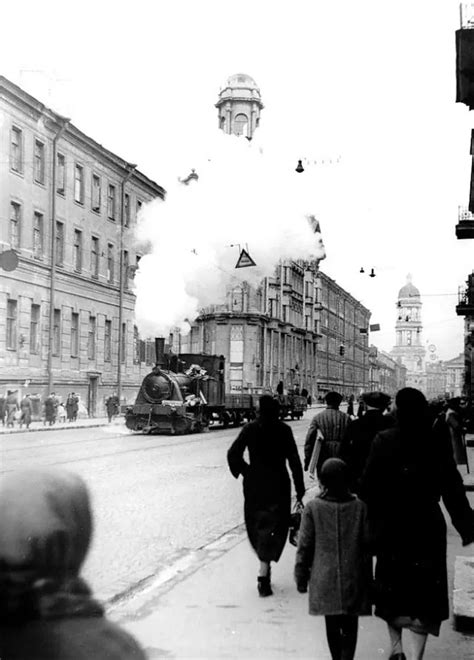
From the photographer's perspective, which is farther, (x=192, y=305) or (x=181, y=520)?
(x=192, y=305)

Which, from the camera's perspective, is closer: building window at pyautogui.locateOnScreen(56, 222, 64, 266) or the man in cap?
the man in cap

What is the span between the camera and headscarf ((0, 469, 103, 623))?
6223 mm

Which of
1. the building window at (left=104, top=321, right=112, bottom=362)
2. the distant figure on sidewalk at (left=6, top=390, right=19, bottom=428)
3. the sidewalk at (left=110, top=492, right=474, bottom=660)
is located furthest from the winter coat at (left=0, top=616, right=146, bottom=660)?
the building window at (left=104, top=321, right=112, bottom=362)

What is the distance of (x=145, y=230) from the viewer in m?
39.6

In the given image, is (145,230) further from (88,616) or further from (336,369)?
(336,369)

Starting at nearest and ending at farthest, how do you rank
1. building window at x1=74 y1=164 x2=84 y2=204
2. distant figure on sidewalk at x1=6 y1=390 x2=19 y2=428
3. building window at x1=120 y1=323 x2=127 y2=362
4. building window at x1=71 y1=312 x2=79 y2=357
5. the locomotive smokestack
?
distant figure on sidewalk at x1=6 y1=390 x2=19 y2=428 → the locomotive smokestack → building window at x1=74 y1=164 x2=84 y2=204 → building window at x1=71 y1=312 x2=79 y2=357 → building window at x1=120 y1=323 x2=127 y2=362

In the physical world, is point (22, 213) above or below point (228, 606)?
above

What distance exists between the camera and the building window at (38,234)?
30398 mm

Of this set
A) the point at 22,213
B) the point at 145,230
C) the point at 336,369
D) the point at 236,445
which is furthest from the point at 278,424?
the point at 336,369

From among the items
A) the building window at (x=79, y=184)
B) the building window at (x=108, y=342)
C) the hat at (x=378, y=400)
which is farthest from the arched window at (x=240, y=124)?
the hat at (x=378, y=400)

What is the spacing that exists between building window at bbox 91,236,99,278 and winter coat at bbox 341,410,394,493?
93.9ft

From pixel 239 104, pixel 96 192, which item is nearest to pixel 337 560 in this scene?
pixel 96 192

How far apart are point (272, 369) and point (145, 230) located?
2970 centimetres

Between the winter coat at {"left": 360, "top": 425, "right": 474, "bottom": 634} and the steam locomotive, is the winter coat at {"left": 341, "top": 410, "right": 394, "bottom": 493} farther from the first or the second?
the steam locomotive
